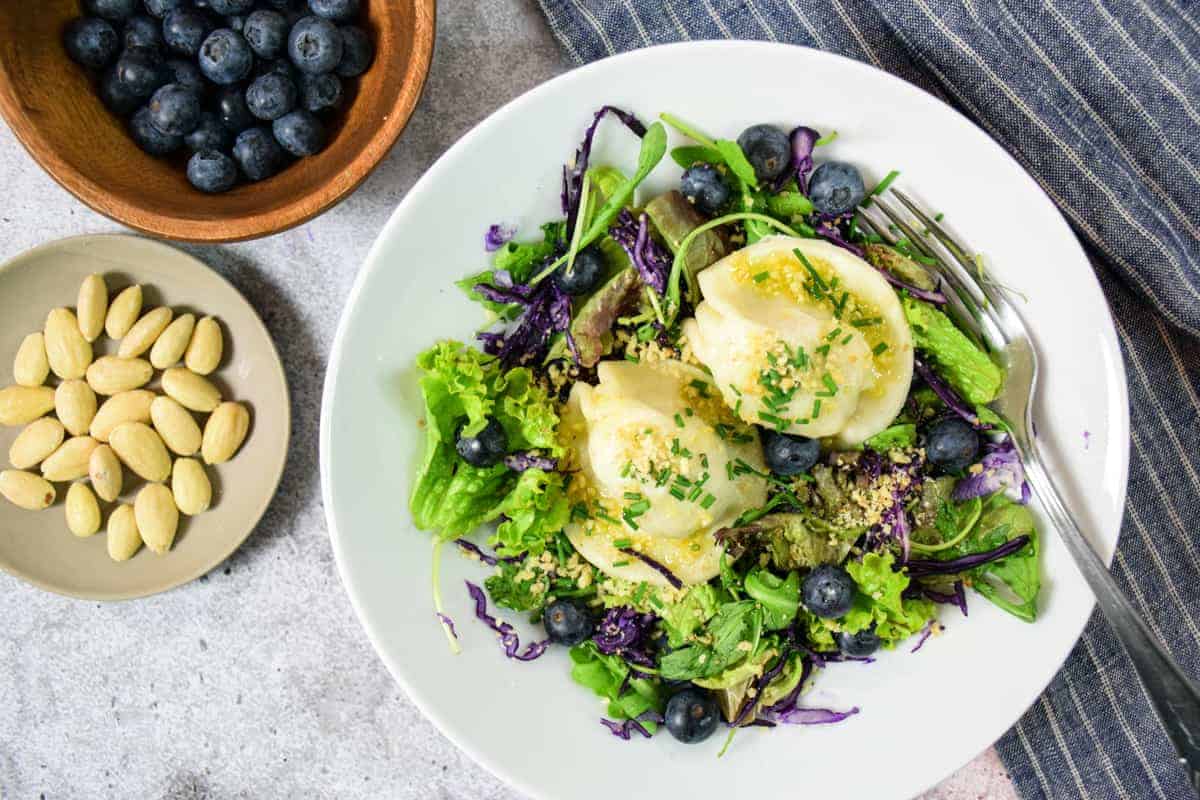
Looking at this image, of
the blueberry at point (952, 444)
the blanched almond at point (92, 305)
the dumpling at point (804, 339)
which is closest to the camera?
the dumpling at point (804, 339)

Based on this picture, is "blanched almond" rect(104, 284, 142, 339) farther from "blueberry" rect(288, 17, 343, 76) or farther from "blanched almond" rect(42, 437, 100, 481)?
"blueberry" rect(288, 17, 343, 76)

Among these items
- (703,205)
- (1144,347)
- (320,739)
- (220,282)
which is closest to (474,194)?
(703,205)

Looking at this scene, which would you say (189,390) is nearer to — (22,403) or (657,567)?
(22,403)

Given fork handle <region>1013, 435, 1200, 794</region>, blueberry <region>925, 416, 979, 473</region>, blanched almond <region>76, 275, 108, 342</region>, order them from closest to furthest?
fork handle <region>1013, 435, 1200, 794</region> → blueberry <region>925, 416, 979, 473</region> → blanched almond <region>76, 275, 108, 342</region>

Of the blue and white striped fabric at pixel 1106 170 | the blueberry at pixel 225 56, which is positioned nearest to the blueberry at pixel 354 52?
the blueberry at pixel 225 56

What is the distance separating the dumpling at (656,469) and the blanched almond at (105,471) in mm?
1050

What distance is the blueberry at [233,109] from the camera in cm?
198

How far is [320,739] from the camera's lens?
232 cm

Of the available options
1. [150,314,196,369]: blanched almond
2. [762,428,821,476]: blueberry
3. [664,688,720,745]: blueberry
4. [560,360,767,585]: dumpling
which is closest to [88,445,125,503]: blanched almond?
[150,314,196,369]: blanched almond

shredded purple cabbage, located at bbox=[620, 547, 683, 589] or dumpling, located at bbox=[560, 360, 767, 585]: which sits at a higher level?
dumpling, located at bbox=[560, 360, 767, 585]

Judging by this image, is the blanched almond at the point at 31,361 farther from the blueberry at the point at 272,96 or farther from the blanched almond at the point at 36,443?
the blueberry at the point at 272,96

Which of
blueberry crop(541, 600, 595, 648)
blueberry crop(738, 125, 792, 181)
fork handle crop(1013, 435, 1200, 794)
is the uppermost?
blueberry crop(738, 125, 792, 181)

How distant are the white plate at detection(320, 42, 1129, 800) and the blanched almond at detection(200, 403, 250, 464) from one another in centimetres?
48

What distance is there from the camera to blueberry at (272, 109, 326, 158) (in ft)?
6.34
